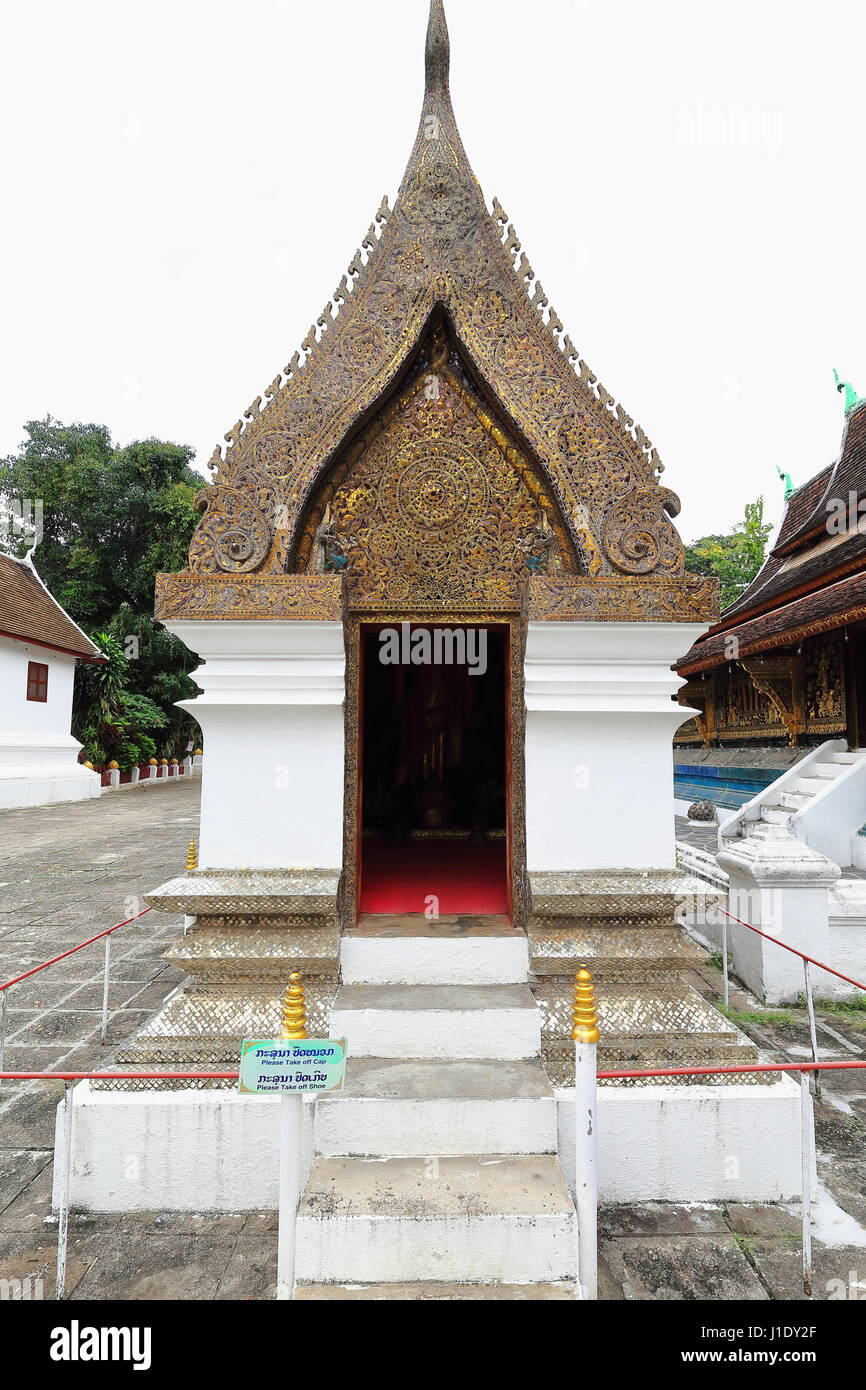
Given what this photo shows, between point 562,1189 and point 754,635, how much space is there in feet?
30.8

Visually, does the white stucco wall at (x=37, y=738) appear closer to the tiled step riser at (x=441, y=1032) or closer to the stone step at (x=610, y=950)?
the tiled step riser at (x=441, y=1032)

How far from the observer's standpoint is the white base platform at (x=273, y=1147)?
271 cm

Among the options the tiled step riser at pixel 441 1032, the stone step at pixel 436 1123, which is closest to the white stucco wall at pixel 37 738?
the tiled step riser at pixel 441 1032

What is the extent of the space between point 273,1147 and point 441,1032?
0.77 meters

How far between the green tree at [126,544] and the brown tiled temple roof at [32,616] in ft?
14.0

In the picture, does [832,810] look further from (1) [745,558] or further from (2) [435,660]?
(1) [745,558]

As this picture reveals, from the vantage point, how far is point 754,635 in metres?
10.3

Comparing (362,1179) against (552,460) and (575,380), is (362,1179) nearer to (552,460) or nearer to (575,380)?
(552,460)

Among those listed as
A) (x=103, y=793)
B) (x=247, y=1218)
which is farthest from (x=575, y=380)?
(x=103, y=793)

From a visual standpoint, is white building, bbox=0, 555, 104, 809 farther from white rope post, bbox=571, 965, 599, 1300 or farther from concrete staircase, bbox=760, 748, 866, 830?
white rope post, bbox=571, 965, 599, 1300

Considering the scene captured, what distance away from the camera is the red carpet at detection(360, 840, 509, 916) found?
12.8ft

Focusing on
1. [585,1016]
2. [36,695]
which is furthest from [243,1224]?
[36,695]

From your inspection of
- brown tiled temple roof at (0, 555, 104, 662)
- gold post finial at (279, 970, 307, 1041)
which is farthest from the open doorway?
brown tiled temple roof at (0, 555, 104, 662)

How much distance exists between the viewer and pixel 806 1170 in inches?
101
